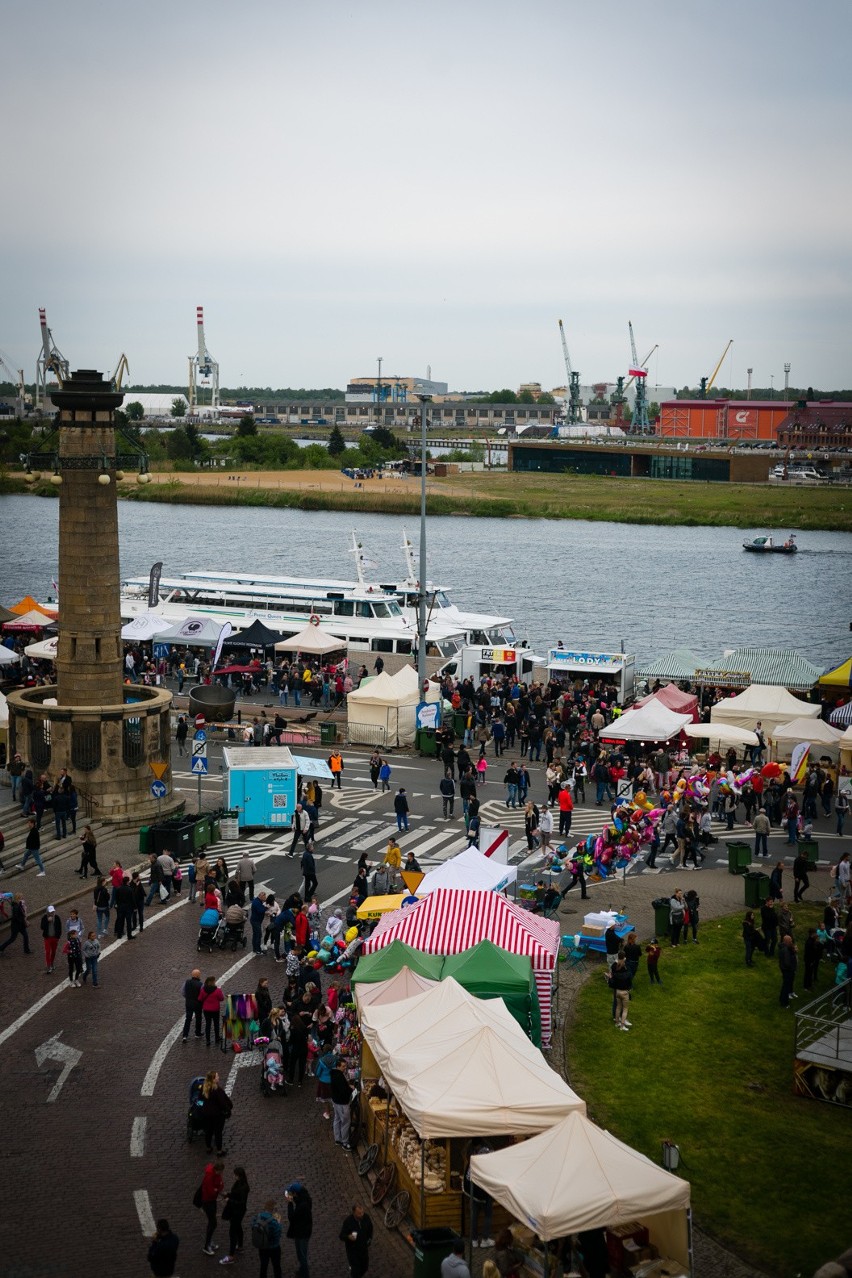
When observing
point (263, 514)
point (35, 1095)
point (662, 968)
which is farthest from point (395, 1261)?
point (263, 514)

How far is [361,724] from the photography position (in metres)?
37.8

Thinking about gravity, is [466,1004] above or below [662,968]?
above

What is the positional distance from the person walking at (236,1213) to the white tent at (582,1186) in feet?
7.39

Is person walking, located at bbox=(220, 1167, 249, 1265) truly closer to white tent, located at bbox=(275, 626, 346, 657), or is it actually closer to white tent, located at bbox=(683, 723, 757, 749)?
white tent, located at bbox=(683, 723, 757, 749)

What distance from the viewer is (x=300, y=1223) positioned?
43.1ft

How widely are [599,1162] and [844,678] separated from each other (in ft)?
97.3

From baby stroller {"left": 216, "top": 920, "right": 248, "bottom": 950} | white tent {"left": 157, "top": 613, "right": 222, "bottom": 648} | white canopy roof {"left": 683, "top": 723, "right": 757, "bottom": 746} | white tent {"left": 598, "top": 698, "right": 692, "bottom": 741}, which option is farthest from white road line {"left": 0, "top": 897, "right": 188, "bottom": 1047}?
white tent {"left": 157, "top": 613, "right": 222, "bottom": 648}

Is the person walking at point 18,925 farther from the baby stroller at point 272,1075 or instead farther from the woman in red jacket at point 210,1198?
the woman in red jacket at point 210,1198

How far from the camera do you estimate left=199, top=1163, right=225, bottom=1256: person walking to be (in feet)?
44.6

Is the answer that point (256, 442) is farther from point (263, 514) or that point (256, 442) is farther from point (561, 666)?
point (561, 666)

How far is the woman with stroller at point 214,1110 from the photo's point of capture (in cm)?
1540

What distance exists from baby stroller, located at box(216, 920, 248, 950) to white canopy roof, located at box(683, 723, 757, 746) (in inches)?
632

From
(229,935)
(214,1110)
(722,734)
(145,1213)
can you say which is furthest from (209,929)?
(722,734)

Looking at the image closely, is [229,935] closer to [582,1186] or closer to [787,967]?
[787,967]
